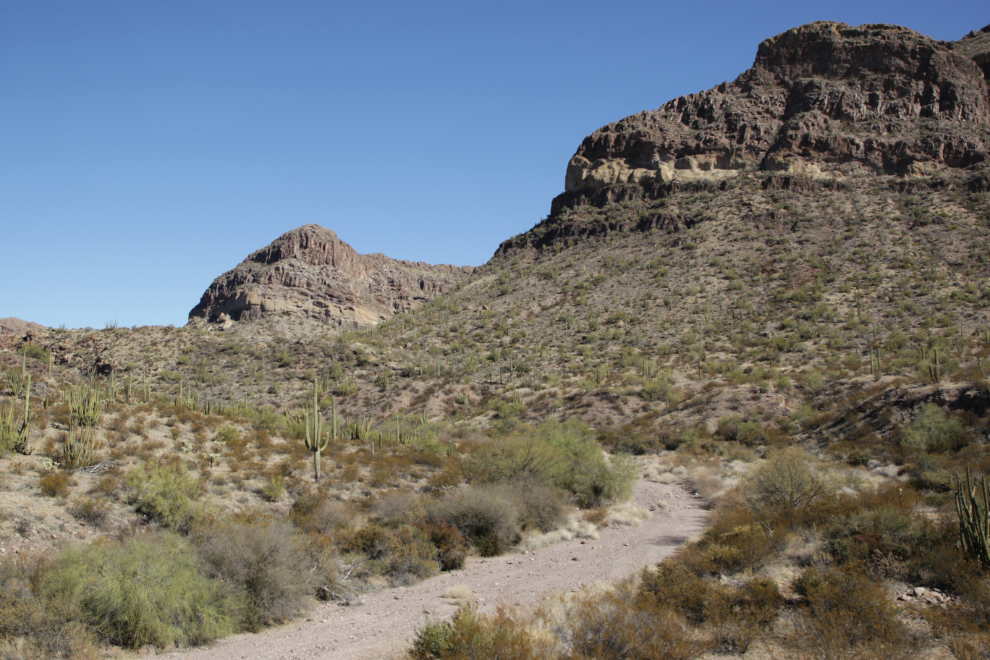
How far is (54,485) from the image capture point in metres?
12.9

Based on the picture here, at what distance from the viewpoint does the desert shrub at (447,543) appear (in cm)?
1319

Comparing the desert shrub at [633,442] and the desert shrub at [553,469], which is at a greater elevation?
the desert shrub at [553,469]

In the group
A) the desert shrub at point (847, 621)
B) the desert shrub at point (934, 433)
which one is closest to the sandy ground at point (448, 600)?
the desert shrub at point (847, 621)

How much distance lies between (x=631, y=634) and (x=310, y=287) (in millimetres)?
89218

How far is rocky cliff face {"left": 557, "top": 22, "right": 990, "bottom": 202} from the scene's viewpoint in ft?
201

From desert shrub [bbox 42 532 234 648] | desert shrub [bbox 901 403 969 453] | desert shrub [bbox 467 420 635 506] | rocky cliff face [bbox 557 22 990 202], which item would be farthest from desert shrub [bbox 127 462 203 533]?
rocky cliff face [bbox 557 22 990 202]

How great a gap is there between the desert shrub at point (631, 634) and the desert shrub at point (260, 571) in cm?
490

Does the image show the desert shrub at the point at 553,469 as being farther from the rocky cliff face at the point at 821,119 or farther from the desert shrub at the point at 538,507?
the rocky cliff face at the point at 821,119

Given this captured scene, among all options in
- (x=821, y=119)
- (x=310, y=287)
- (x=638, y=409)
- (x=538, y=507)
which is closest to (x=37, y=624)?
(x=538, y=507)

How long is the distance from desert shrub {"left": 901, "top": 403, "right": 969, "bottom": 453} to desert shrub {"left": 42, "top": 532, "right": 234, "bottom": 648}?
67.4 feet

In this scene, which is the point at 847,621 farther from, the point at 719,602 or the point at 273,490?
the point at 273,490

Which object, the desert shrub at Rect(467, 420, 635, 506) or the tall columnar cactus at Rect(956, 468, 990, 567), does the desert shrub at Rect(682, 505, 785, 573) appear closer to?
the tall columnar cactus at Rect(956, 468, 990, 567)

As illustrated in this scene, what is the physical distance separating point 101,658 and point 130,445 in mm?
10807

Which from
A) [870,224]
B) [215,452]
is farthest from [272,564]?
[870,224]
